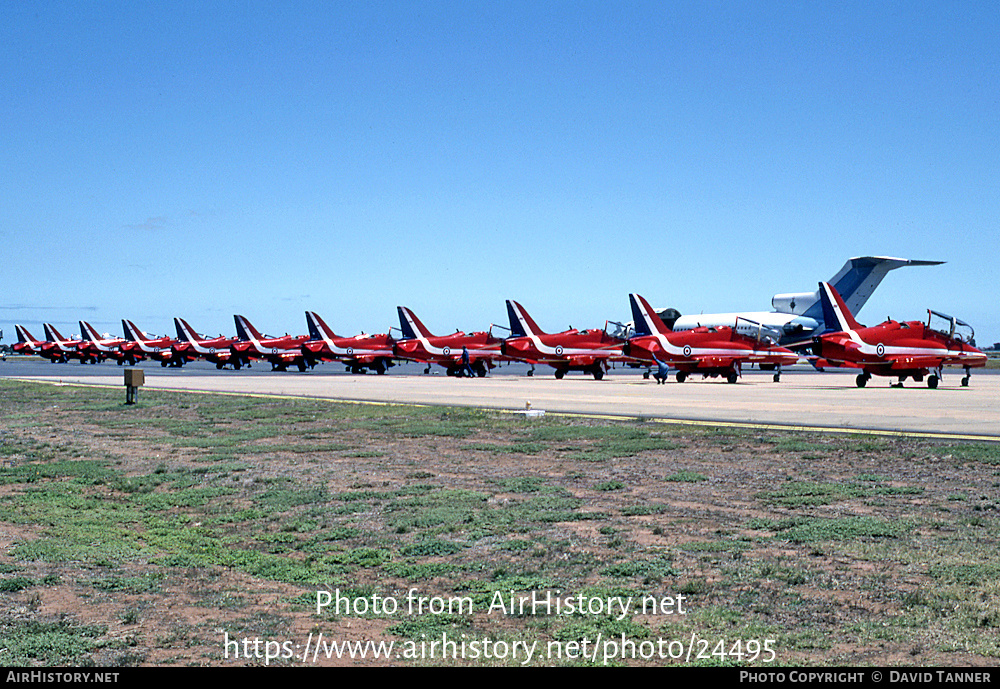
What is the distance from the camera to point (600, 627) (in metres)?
5.88

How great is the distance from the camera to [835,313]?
39.2 meters

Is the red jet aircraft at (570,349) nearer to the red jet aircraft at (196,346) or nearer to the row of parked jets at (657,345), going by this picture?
the row of parked jets at (657,345)

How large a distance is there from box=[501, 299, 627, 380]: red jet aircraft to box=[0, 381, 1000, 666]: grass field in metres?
37.2

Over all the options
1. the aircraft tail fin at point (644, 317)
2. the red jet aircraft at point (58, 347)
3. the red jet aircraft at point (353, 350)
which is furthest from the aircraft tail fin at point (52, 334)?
the aircraft tail fin at point (644, 317)

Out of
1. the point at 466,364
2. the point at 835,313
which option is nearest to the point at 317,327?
the point at 466,364

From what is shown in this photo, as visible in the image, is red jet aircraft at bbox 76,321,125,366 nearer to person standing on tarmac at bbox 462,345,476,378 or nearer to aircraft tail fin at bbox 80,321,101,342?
aircraft tail fin at bbox 80,321,101,342

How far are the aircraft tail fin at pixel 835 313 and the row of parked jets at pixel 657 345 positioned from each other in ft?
0.14

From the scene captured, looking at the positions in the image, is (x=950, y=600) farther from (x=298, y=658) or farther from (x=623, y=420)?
(x=623, y=420)

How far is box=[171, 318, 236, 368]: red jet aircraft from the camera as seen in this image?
259ft

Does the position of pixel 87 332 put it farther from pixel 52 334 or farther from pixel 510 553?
pixel 510 553

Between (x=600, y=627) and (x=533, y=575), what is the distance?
4.45ft

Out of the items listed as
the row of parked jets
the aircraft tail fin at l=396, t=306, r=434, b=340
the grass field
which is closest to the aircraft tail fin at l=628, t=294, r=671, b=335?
the row of parked jets

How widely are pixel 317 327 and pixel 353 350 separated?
5050mm
